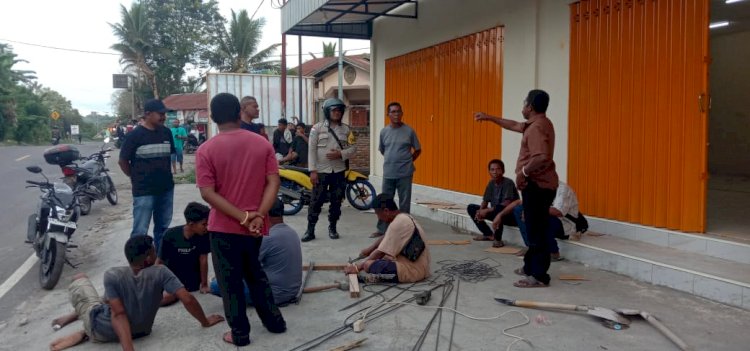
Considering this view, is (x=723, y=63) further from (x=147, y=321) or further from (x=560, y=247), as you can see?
(x=147, y=321)

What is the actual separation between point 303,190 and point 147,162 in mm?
4218

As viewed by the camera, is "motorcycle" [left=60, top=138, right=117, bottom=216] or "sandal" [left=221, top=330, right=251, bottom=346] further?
"motorcycle" [left=60, top=138, right=117, bottom=216]

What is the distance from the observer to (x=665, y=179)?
5.76 meters

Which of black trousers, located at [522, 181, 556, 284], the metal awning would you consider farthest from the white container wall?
black trousers, located at [522, 181, 556, 284]

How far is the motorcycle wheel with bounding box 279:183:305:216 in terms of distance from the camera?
9781mm

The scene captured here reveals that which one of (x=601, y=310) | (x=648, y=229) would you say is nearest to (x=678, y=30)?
(x=648, y=229)

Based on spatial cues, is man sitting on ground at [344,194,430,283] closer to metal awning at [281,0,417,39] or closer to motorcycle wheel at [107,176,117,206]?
metal awning at [281,0,417,39]

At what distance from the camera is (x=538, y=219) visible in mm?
4992

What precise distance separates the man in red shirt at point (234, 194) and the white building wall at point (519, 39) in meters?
4.55

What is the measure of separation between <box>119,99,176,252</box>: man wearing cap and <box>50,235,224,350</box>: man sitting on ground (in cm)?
175

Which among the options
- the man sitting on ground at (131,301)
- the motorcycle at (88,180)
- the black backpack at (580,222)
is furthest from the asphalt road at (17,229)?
the black backpack at (580,222)

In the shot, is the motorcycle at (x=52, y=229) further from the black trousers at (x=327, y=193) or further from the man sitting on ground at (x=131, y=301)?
the black trousers at (x=327, y=193)

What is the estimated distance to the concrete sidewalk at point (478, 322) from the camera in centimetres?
392

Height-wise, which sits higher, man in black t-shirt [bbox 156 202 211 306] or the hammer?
man in black t-shirt [bbox 156 202 211 306]
